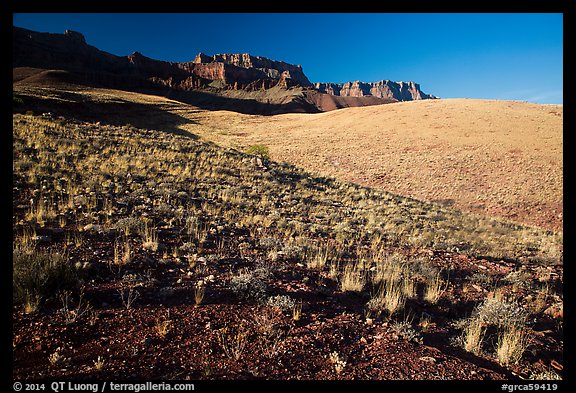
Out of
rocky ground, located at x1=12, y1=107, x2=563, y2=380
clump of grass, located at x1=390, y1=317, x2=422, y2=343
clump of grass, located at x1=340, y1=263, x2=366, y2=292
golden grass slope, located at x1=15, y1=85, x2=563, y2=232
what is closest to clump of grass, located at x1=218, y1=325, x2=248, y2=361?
rocky ground, located at x1=12, y1=107, x2=563, y2=380

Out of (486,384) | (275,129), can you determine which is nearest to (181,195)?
(486,384)

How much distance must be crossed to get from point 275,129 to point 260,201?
4520cm

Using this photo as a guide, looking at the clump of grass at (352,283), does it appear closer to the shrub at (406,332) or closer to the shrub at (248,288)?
the shrub at (406,332)

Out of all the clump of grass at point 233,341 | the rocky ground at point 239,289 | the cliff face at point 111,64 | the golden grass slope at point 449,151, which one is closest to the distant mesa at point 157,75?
the cliff face at point 111,64

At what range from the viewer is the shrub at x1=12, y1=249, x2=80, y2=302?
3.29 metres

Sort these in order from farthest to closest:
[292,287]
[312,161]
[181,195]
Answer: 1. [312,161]
2. [181,195]
3. [292,287]

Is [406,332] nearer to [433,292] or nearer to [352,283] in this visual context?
[352,283]

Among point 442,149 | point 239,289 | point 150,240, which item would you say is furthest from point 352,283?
point 442,149

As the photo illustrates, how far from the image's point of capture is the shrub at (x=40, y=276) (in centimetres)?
329

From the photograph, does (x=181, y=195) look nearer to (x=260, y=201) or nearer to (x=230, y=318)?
(x=260, y=201)

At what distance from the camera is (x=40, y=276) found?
3361mm

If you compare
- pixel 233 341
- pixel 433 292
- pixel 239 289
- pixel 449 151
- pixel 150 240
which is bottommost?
pixel 433 292

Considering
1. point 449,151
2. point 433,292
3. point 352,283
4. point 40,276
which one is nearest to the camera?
point 40,276

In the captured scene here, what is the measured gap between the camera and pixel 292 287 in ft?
15.2
